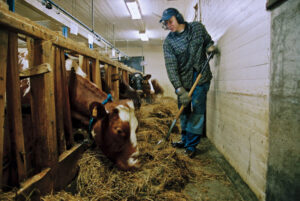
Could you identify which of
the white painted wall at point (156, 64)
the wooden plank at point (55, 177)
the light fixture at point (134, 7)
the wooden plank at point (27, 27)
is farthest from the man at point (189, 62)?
the white painted wall at point (156, 64)

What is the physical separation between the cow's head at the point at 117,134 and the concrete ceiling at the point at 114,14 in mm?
3782

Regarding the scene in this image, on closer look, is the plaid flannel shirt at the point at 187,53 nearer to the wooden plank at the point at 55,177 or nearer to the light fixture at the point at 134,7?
the wooden plank at the point at 55,177

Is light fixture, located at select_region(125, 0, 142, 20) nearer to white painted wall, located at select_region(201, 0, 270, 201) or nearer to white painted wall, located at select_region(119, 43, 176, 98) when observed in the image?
white painted wall, located at select_region(201, 0, 270, 201)

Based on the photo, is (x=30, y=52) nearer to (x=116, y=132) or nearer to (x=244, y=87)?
(x=116, y=132)

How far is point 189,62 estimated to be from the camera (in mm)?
2145

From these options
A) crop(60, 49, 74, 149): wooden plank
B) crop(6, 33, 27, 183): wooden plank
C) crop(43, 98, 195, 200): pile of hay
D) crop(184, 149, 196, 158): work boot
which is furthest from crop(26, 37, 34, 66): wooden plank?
crop(184, 149, 196, 158): work boot

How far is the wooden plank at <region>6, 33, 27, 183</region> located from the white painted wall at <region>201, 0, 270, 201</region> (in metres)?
1.69

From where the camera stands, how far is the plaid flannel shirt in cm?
209

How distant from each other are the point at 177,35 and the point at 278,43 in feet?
4.76

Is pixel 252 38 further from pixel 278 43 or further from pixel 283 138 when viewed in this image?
pixel 283 138

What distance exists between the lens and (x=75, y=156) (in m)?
1.63

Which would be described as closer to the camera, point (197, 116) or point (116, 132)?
point (116, 132)

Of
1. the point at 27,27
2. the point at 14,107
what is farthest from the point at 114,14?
the point at 14,107

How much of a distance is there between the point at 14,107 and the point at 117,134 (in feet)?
2.55
